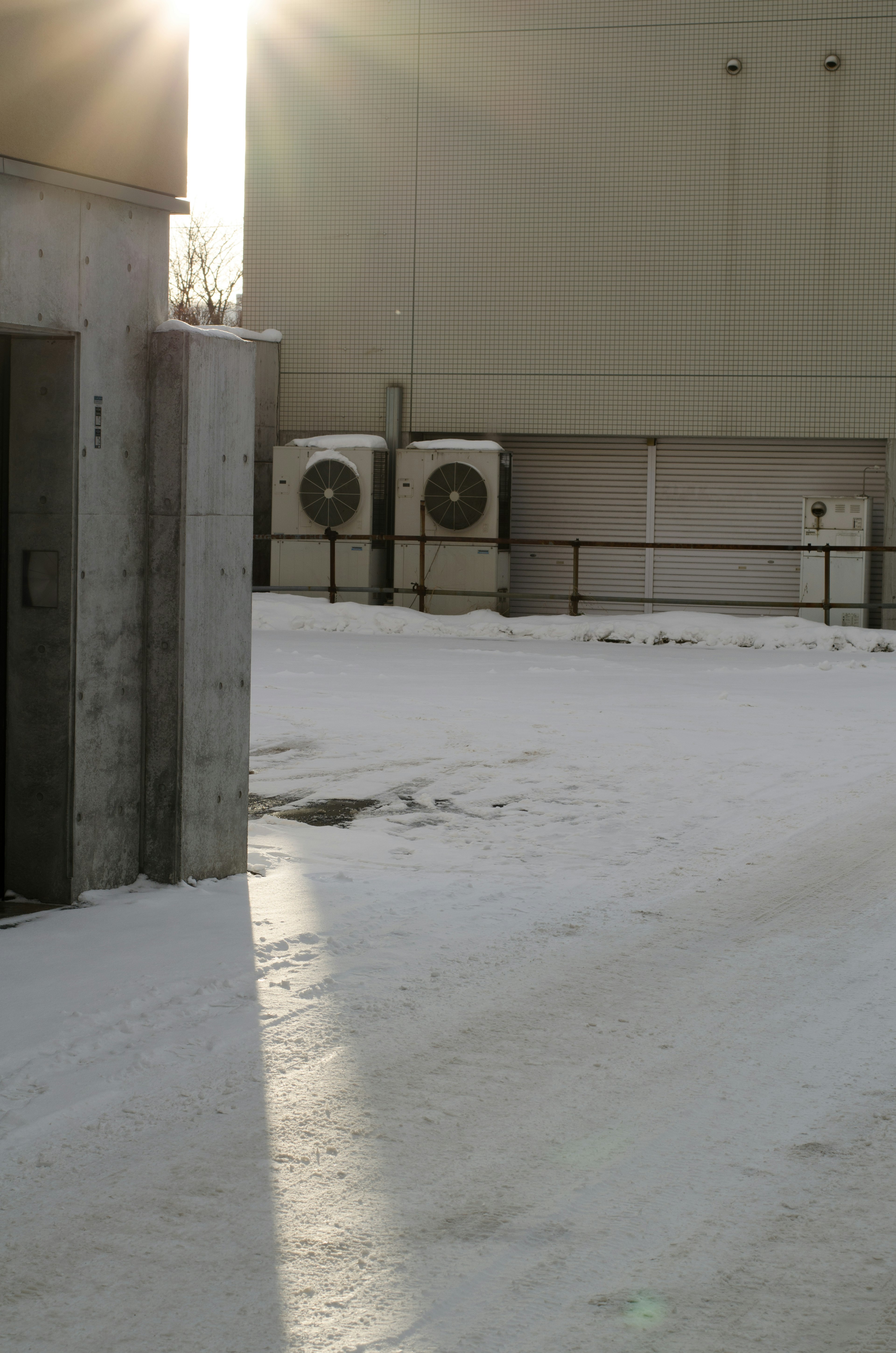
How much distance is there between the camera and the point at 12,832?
214 inches

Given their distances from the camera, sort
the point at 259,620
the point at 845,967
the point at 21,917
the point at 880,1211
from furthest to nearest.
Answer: the point at 259,620 < the point at 21,917 < the point at 845,967 < the point at 880,1211

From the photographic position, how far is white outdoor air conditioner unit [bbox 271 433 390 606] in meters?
19.2

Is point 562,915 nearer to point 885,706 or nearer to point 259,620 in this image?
point 885,706

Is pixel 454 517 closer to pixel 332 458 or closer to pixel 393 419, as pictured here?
pixel 332 458

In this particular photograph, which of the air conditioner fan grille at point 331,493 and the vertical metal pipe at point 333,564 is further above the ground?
the air conditioner fan grille at point 331,493

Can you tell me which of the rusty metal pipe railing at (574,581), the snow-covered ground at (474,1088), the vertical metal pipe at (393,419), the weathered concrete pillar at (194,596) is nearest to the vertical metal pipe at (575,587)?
the rusty metal pipe railing at (574,581)

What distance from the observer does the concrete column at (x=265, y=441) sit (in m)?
20.2

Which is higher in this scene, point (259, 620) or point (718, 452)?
point (718, 452)

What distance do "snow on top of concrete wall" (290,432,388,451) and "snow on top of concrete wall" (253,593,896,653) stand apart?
7.92ft

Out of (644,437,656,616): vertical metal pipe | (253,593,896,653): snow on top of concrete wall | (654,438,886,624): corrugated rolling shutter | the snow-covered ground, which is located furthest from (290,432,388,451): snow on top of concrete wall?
the snow-covered ground

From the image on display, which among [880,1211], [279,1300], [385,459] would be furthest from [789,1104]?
[385,459]

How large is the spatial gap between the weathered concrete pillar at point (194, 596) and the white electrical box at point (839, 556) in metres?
14.0

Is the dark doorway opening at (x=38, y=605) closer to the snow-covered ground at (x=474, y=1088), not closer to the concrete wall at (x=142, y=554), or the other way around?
the concrete wall at (x=142, y=554)

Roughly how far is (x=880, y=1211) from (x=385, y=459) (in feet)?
57.2
